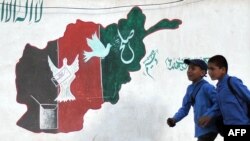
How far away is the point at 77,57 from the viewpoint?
21.3ft

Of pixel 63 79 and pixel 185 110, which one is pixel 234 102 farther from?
pixel 63 79

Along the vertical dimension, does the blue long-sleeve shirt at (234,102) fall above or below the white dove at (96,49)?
below

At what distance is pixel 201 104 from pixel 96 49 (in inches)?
65.9

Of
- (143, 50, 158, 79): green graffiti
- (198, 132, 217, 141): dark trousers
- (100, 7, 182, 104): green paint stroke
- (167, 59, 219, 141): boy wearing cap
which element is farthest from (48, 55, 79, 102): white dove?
(198, 132, 217, 141): dark trousers

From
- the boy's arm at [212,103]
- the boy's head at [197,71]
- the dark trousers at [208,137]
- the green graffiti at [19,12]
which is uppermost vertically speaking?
the green graffiti at [19,12]

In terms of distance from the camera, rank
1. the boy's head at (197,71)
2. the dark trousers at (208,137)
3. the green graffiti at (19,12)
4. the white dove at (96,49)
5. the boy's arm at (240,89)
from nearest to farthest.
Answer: the boy's arm at (240,89), the dark trousers at (208,137), the boy's head at (197,71), the green graffiti at (19,12), the white dove at (96,49)

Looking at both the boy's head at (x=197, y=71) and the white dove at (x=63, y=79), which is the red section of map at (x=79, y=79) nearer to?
the white dove at (x=63, y=79)

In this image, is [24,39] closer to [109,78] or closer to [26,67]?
[26,67]

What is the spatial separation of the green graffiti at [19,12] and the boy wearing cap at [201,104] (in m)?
1.93

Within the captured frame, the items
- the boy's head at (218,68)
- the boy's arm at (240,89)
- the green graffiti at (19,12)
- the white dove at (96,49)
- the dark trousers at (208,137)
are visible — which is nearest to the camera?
the boy's arm at (240,89)

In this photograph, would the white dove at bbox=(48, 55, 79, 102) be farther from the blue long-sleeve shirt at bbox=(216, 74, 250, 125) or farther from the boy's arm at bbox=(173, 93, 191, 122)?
the blue long-sleeve shirt at bbox=(216, 74, 250, 125)

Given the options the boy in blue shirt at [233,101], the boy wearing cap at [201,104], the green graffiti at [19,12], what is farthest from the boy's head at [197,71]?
the green graffiti at [19,12]

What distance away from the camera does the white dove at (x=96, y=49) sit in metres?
6.51

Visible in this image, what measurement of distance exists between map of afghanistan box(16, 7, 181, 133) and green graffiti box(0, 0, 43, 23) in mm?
319
